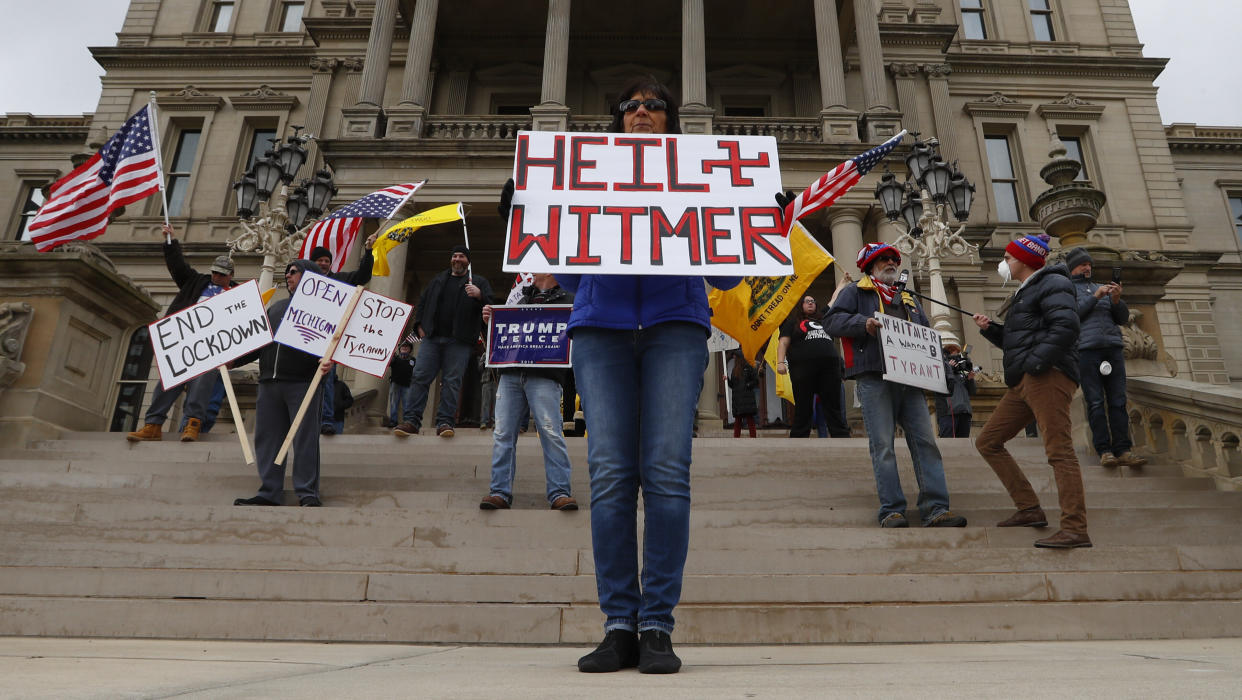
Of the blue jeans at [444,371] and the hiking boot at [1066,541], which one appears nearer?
the hiking boot at [1066,541]

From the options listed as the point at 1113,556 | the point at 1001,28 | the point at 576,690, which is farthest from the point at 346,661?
the point at 1001,28

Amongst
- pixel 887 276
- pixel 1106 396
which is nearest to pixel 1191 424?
pixel 1106 396

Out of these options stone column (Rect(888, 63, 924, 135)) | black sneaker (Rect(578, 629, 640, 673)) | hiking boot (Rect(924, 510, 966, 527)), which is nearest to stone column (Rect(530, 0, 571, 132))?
stone column (Rect(888, 63, 924, 135))

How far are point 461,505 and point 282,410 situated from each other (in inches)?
→ 63.4

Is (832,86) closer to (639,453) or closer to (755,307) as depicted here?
(755,307)

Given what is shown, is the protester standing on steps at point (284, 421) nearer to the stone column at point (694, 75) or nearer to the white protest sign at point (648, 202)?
the white protest sign at point (648, 202)

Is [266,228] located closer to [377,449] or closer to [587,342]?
[377,449]

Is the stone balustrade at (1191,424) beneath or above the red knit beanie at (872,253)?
beneath

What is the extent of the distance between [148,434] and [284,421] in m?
2.74

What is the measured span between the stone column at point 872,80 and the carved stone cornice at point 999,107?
598 centimetres

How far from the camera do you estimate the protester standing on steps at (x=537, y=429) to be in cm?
496

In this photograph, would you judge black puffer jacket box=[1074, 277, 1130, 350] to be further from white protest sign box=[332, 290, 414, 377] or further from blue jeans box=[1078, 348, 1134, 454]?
white protest sign box=[332, 290, 414, 377]

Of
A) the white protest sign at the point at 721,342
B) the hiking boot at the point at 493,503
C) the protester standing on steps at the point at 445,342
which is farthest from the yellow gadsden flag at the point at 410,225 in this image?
the white protest sign at the point at 721,342

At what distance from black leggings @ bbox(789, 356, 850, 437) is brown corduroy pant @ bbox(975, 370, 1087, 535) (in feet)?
10.7
